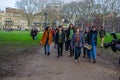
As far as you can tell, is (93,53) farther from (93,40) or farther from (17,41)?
(17,41)

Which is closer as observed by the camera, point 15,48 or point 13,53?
point 13,53

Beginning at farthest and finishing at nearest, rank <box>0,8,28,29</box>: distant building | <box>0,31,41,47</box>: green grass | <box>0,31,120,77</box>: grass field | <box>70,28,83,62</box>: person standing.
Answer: <box>0,8,28,29</box>: distant building < <box>0,31,41,47</box>: green grass < <box>70,28,83,62</box>: person standing < <box>0,31,120,77</box>: grass field

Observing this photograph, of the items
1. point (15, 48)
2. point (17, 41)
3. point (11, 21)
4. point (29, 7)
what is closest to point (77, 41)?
point (15, 48)

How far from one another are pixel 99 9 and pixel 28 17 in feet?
128

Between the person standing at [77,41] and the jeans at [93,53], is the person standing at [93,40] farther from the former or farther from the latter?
the person standing at [77,41]

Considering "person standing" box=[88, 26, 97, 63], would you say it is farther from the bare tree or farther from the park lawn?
the bare tree

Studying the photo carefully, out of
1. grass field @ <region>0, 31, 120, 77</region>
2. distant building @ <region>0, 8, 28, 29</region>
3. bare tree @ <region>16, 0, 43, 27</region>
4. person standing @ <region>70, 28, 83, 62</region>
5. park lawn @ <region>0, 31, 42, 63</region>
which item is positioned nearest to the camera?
grass field @ <region>0, 31, 120, 77</region>

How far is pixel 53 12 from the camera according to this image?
10669 centimetres

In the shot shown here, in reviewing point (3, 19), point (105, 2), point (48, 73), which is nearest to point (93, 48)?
point (48, 73)

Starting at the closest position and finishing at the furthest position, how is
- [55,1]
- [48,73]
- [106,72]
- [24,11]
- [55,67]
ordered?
[48,73] → [106,72] → [55,67] → [55,1] → [24,11]

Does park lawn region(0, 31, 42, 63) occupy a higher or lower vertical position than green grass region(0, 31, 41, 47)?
higher

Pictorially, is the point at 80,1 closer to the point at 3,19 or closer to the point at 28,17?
the point at 28,17

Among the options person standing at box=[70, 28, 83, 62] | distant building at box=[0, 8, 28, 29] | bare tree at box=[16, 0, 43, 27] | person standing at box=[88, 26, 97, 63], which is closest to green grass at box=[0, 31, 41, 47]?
person standing at box=[70, 28, 83, 62]

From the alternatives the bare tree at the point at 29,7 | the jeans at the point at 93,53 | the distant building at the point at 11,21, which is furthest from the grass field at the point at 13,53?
the distant building at the point at 11,21
